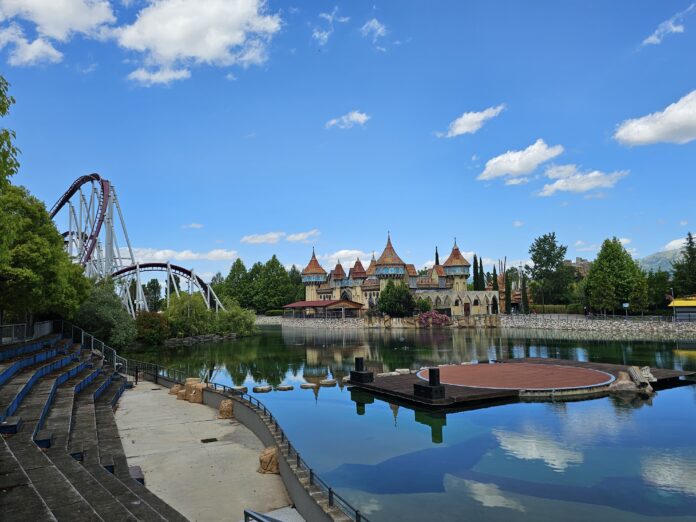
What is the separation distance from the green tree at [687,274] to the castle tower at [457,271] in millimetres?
38415

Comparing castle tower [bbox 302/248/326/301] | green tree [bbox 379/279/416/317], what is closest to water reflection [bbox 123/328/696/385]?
green tree [bbox 379/279/416/317]

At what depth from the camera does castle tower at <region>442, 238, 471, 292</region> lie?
4038 inches

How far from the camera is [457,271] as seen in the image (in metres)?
103

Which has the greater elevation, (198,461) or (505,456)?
(198,461)

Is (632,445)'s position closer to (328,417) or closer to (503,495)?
(503,495)

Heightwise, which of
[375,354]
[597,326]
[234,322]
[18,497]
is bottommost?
[375,354]

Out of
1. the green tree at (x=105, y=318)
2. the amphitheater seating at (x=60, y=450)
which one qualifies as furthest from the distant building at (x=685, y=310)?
the amphitheater seating at (x=60, y=450)

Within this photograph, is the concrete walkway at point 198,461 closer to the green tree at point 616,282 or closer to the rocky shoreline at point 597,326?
the rocky shoreline at point 597,326

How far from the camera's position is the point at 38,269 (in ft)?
83.7

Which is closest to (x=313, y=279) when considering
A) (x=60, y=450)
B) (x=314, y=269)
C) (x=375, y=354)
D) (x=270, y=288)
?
(x=314, y=269)

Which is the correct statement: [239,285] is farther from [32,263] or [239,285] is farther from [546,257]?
[32,263]

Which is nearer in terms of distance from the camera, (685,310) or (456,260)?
(685,310)

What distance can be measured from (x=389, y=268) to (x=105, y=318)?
216ft

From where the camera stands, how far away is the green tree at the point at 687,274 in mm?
68312
